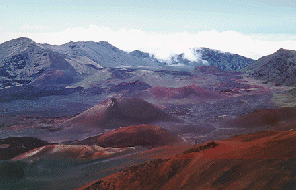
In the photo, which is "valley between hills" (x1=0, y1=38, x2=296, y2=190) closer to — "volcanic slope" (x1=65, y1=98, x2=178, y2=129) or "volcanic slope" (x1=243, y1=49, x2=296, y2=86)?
"volcanic slope" (x1=65, y1=98, x2=178, y2=129)

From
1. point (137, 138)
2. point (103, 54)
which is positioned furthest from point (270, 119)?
point (103, 54)

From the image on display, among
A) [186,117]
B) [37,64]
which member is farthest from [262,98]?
[37,64]

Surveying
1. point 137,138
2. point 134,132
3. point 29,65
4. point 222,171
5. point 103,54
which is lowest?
point 137,138

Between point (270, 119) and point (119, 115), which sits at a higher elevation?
point (119, 115)

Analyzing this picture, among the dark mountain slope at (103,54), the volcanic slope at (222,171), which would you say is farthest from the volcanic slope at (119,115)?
the dark mountain slope at (103,54)

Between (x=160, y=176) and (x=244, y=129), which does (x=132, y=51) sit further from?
(x=160, y=176)

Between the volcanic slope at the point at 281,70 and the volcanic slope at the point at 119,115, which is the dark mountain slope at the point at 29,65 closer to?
the volcanic slope at the point at 119,115

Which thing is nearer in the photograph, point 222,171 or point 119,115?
point 222,171

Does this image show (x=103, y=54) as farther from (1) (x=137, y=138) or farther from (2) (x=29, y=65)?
(1) (x=137, y=138)
